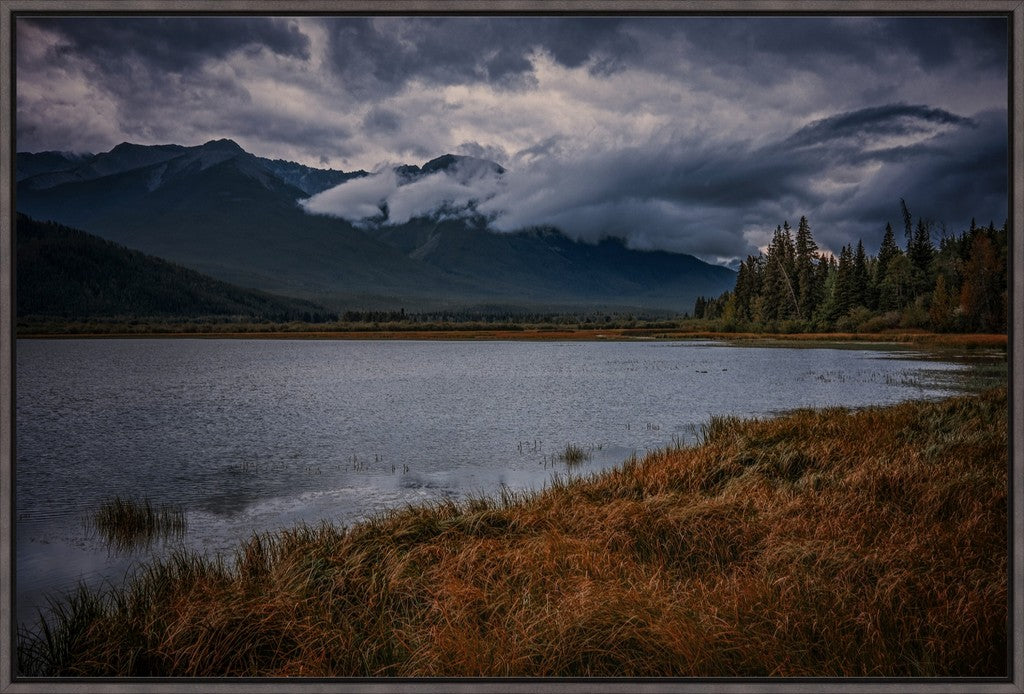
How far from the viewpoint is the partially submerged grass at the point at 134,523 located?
28.1ft

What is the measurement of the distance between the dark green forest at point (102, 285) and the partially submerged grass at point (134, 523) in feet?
10.7

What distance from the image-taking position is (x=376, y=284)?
19125 centimetres

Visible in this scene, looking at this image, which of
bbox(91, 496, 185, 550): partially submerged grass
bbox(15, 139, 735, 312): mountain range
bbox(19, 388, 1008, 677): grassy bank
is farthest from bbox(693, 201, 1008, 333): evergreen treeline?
bbox(15, 139, 735, 312): mountain range

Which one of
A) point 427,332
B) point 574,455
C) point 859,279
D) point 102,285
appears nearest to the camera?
point 859,279

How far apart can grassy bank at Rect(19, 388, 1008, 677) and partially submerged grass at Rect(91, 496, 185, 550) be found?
7.27 feet

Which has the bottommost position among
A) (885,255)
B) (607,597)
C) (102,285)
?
(607,597)

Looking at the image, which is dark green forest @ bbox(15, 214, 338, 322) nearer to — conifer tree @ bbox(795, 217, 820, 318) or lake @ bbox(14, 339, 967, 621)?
lake @ bbox(14, 339, 967, 621)

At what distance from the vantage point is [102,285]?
875 inches

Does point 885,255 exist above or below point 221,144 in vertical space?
below

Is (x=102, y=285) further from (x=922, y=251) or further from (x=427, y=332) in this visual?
(x=427, y=332)

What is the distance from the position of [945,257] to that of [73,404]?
79.0 feet

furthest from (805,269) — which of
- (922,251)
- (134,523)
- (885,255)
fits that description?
(134,523)

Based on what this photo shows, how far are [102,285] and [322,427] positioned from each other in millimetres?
12198

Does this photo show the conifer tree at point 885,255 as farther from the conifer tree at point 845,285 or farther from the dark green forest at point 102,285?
the dark green forest at point 102,285
